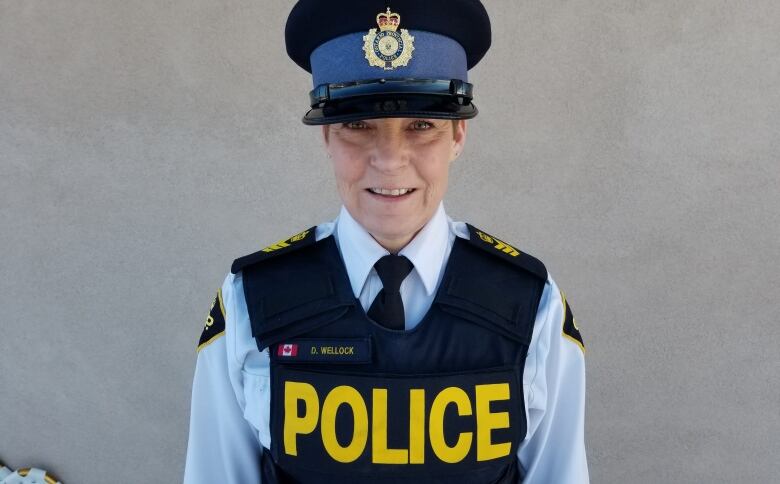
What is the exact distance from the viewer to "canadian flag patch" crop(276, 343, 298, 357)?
1.16 m

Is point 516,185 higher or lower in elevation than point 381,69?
higher

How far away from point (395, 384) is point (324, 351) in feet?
0.46

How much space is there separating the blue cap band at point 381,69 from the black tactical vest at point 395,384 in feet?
1.18

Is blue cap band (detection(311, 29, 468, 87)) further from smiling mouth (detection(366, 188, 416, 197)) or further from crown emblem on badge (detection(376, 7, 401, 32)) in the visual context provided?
smiling mouth (detection(366, 188, 416, 197))

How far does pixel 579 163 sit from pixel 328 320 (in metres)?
1.35

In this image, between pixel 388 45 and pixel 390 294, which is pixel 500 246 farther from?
pixel 388 45

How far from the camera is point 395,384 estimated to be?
1120 millimetres

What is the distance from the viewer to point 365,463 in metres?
1.12

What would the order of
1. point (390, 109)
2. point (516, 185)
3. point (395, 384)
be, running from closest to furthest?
point (390, 109) → point (395, 384) → point (516, 185)

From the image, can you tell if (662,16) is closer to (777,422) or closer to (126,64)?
(777,422)

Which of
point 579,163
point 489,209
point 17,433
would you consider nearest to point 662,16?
point 579,163

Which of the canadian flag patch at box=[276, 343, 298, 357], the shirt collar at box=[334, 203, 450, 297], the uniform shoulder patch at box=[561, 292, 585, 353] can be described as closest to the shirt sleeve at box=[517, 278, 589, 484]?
the uniform shoulder patch at box=[561, 292, 585, 353]

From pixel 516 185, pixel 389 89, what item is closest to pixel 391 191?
pixel 389 89

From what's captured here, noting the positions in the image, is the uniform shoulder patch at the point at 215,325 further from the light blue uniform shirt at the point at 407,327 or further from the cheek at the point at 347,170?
the cheek at the point at 347,170
